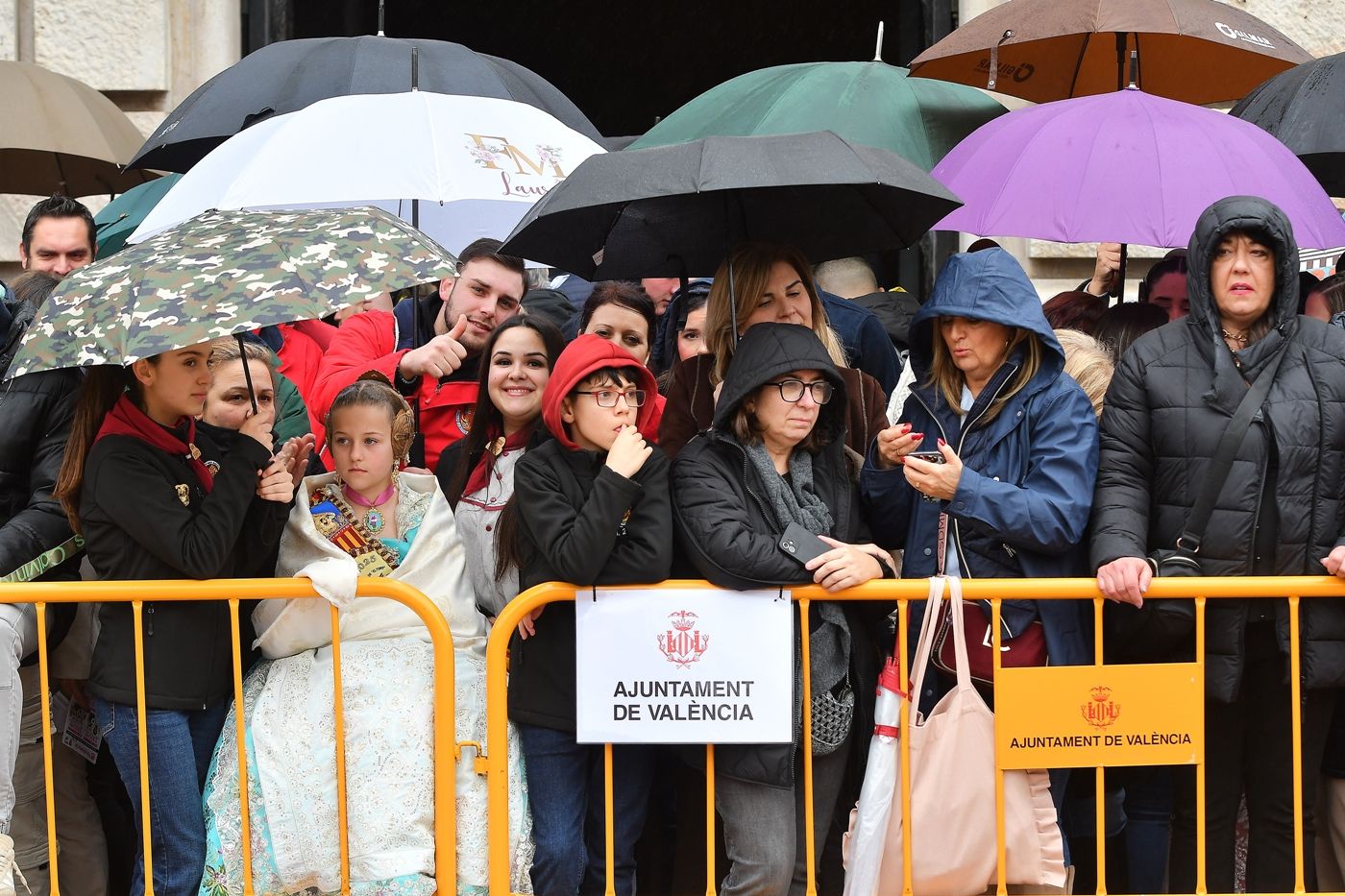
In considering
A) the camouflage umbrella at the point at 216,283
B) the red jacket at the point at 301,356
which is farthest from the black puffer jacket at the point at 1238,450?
the red jacket at the point at 301,356

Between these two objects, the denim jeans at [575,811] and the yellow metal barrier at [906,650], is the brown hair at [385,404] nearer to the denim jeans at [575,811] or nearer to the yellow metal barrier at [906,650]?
the yellow metal barrier at [906,650]

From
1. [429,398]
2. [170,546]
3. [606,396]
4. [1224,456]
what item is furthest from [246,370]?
[1224,456]

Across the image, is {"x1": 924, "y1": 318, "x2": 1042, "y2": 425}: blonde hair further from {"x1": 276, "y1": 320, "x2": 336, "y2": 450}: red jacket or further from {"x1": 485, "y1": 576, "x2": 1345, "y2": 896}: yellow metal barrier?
{"x1": 276, "y1": 320, "x2": 336, "y2": 450}: red jacket

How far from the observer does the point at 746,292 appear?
14.6 feet

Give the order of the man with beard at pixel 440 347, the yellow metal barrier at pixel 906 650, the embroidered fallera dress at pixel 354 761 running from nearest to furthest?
the yellow metal barrier at pixel 906 650 → the embroidered fallera dress at pixel 354 761 → the man with beard at pixel 440 347

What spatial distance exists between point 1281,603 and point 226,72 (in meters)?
3.73

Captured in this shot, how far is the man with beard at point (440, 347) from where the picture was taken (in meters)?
4.90

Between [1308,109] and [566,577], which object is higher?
[1308,109]

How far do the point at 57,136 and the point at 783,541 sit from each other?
12.3ft

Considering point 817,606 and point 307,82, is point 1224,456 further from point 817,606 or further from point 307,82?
point 307,82

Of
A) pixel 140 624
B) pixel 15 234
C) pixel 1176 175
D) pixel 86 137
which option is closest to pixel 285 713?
pixel 140 624

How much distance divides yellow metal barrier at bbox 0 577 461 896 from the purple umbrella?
1.94m

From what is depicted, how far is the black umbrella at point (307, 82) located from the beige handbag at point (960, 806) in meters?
2.51

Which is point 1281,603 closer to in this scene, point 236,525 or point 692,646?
point 692,646
